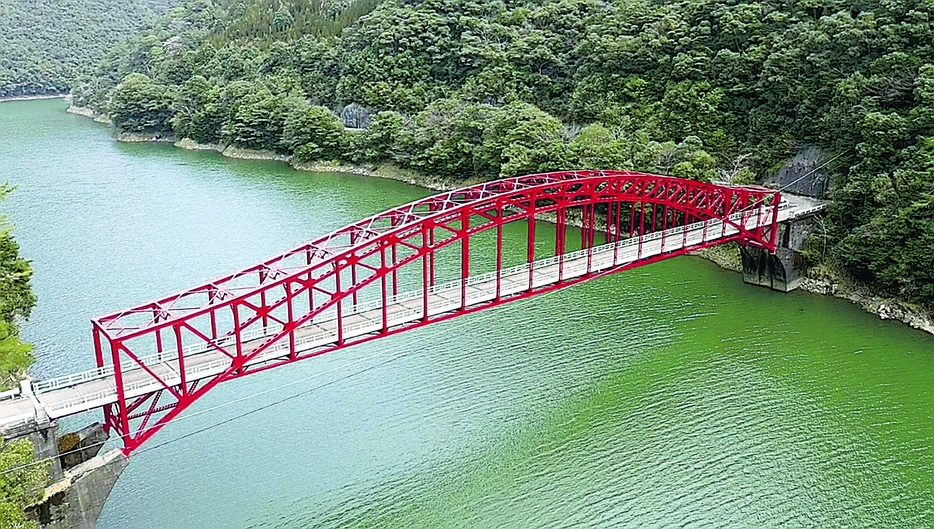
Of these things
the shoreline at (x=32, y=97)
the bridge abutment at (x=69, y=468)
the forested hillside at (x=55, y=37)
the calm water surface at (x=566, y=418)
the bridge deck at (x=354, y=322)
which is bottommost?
the calm water surface at (x=566, y=418)

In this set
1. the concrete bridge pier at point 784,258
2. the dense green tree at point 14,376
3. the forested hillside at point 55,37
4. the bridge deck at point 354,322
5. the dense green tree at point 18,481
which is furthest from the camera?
the forested hillside at point 55,37

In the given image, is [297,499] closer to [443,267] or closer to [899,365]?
[443,267]

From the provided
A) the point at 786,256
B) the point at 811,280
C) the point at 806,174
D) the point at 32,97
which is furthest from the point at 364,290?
the point at 32,97

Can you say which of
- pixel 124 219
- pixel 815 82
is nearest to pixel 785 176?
pixel 815 82

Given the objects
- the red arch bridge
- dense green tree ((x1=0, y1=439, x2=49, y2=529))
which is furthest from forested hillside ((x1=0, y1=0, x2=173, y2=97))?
dense green tree ((x1=0, y1=439, x2=49, y2=529))

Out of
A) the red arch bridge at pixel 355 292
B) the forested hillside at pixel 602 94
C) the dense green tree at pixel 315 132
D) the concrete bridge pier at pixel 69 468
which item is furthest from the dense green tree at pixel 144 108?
the concrete bridge pier at pixel 69 468

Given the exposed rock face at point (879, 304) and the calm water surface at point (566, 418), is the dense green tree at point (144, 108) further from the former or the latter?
the exposed rock face at point (879, 304)

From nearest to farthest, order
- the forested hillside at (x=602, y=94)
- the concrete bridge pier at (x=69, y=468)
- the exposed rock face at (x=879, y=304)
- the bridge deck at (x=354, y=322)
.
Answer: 1. the concrete bridge pier at (x=69, y=468)
2. the bridge deck at (x=354, y=322)
3. the exposed rock face at (x=879, y=304)
4. the forested hillside at (x=602, y=94)
